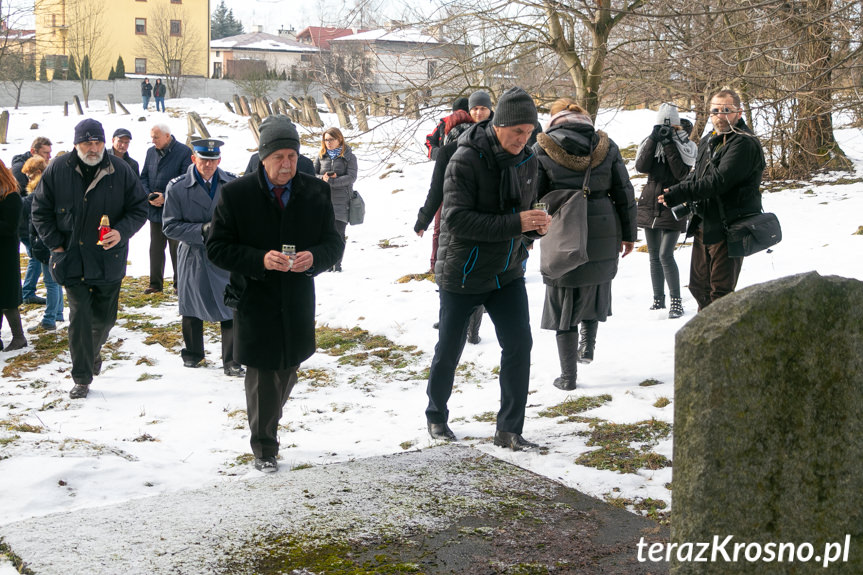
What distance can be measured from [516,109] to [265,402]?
86.6 inches

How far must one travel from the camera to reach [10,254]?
7992mm

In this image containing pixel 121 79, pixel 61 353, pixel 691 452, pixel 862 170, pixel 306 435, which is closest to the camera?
pixel 691 452

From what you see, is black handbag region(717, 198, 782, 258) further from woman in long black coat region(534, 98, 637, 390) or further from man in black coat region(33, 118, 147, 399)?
man in black coat region(33, 118, 147, 399)

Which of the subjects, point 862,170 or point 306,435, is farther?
point 862,170

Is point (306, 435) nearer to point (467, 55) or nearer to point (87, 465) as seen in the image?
point (87, 465)

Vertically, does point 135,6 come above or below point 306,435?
above

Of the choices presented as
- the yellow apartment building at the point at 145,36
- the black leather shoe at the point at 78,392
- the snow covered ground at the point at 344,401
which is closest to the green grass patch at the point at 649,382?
the snow covered ground at the point at 344,401

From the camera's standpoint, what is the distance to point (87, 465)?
495 centimetres

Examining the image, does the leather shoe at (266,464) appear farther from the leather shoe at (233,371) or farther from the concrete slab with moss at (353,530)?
the leather shoe at (233,371)

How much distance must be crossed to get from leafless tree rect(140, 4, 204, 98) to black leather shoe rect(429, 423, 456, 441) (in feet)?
169

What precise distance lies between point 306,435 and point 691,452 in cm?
391

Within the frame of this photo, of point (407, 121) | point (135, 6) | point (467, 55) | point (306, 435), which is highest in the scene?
point (135, 6)

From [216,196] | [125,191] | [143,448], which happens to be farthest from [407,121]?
[143,448]

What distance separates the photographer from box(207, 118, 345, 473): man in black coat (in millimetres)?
4762
